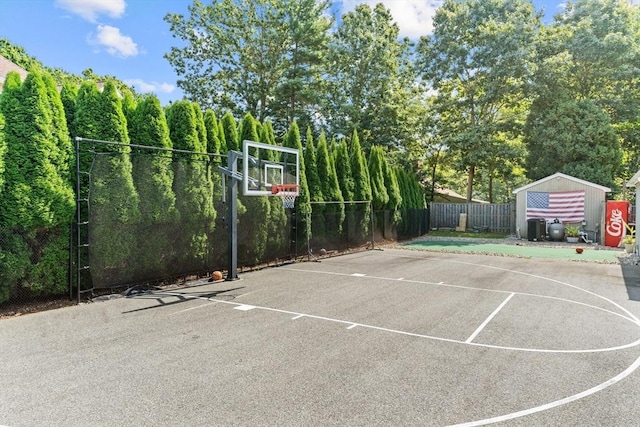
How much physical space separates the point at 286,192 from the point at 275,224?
1396 millimetres

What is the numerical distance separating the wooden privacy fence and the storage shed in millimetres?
1659

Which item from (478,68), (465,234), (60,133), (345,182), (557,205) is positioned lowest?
(465,234)

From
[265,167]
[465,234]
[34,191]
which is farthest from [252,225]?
[465,234]

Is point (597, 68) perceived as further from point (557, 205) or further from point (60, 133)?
→ point (60, 133)

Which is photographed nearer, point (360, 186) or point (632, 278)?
point (632, 278)

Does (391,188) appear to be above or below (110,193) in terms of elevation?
above

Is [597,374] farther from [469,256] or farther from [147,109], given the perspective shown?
[469,256]

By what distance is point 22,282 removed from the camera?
6148 millimetres

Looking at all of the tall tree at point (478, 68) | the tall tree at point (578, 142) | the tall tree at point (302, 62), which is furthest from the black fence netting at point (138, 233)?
the tall tree at point (578, 142)

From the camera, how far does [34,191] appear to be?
6.12 metres

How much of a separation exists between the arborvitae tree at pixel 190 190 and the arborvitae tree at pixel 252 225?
4.05 feet

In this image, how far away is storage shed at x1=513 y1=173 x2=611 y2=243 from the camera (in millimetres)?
17047

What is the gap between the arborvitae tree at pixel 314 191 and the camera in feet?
41.1

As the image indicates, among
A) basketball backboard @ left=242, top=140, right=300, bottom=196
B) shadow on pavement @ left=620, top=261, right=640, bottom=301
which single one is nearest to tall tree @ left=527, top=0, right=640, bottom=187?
shadow on pavement @ left=620, top=261, right=640, bottom=301
